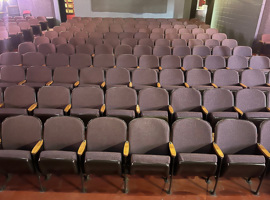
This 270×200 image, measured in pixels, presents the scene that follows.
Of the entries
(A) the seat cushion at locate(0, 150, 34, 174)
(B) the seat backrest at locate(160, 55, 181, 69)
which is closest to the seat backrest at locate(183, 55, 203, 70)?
(B) the seat backrest at locate(160, 55, 181, 69)

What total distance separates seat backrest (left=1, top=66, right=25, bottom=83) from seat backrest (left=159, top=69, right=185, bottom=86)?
2.22 meters

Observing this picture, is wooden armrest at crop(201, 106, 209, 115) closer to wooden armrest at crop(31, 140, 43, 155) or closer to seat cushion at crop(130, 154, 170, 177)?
seat cushion at crop(130, 154, 170, 177)

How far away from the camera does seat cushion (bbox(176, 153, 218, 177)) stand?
1796mm

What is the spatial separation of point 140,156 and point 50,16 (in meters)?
9.77

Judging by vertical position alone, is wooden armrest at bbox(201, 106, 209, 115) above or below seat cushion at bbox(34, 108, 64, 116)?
below

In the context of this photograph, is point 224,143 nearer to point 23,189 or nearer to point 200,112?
point 200,112

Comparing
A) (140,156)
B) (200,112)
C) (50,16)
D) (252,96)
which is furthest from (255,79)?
(50,16)

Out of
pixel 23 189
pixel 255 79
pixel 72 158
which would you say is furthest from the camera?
pixel 255 79

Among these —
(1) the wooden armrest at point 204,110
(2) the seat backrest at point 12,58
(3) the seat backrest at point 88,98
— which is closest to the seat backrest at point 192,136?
(1) the wooden armrest at point 204,110

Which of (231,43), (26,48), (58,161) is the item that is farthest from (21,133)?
(231,43)

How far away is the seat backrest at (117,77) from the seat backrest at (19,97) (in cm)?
108

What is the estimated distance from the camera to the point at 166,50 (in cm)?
443

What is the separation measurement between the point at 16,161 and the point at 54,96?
1.03 meters

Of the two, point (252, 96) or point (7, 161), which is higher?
point (252, 96)
